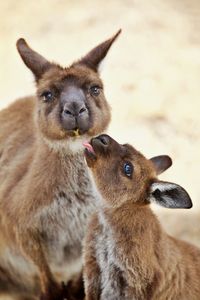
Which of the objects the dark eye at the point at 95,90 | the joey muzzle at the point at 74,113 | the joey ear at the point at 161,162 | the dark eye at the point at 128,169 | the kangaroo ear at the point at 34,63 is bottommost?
the dark eye at the point at 128,169

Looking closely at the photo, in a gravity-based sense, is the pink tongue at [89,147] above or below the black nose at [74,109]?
below

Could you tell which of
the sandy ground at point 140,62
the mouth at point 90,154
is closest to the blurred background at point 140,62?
the sandy ground at point 140,62

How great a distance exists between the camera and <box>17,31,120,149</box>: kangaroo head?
627cm

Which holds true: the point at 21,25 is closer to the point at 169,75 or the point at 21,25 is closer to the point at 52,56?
the point at 52,56

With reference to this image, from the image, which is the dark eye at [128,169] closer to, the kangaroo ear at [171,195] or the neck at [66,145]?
the kangaroo ear at [171,195]

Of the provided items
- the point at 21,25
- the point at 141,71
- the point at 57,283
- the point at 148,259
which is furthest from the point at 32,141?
the point at 21,25

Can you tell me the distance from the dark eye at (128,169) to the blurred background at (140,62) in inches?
67.1

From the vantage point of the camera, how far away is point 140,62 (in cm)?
939

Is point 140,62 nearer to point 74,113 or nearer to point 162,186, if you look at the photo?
point 74,113

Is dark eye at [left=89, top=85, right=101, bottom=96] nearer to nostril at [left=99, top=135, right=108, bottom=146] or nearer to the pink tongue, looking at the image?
the pink tongue

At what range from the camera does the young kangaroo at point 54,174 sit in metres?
6.38

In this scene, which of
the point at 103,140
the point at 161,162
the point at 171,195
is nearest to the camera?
the point at 171,195

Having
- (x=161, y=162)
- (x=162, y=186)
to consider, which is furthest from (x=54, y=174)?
(x=162, y=186)

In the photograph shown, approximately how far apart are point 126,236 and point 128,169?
1.43ft
